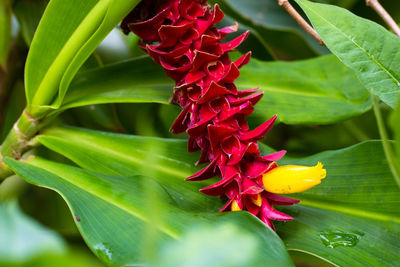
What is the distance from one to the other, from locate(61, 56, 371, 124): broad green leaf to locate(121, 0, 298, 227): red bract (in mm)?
95

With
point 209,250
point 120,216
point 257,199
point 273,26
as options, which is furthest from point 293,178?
point 273,26

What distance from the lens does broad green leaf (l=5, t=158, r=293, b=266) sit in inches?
11.5

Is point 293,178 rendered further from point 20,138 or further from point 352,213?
point 20,138

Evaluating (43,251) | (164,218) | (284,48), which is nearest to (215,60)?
(164,218)

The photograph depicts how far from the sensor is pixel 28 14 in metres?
0.60

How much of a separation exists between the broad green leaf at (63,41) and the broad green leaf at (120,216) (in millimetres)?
88

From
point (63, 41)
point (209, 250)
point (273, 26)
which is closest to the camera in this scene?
point (209, 250)

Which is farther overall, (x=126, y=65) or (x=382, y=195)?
(x=126, y=65)

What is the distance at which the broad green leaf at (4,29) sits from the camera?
23.5 inches

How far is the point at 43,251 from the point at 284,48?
73 centimetres

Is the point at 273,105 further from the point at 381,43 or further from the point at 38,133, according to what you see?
the point at 38,133

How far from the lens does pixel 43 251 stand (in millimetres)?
93

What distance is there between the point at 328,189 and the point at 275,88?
0.57 feet

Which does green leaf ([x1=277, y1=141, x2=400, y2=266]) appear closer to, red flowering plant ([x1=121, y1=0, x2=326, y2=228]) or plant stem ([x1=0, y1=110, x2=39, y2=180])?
red flowering plant ([x1=121, y1=0, x2=326, y2=228])
